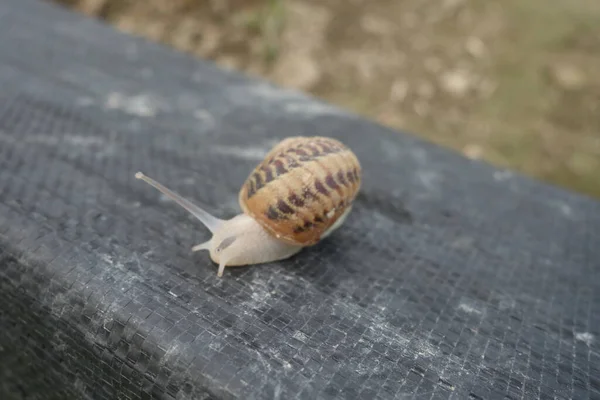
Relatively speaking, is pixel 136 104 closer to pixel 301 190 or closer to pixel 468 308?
pixel 301 190

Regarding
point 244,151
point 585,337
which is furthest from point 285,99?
point 585,337

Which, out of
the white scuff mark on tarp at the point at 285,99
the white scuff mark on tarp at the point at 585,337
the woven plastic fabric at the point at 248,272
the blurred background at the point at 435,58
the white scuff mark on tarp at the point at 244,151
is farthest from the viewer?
the blurred background at the point at 435,58

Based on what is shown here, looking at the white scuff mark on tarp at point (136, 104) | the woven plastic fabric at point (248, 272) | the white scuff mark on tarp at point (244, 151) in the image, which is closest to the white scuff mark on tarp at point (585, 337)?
the woven plastic fabric at point (248, 272)

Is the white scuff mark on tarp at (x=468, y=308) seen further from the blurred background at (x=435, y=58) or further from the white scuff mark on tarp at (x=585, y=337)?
the blurred background at (x=435, y=58)

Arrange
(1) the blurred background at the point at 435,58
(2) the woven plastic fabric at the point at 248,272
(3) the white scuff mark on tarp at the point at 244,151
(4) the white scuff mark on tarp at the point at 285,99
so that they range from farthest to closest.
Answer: (1) the blurred background at the point at 435,58, (4) the white scuff mark on tarp at the point at 285,99, (3) the white scuff mark on tarp at the point at 244,151, (2) the woven plastic fabric at the point at 248,272

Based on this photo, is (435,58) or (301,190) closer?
(301,190)

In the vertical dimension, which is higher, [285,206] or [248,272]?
[285,206]

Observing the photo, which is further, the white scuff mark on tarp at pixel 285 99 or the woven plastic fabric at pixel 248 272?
the white scuff mark on tarp at pixel 285 99
